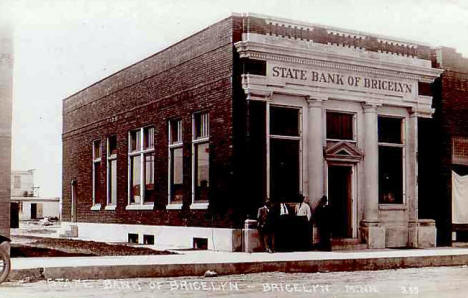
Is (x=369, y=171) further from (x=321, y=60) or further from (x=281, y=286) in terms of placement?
(x=281, y=286)

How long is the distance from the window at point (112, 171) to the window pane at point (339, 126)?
960cm

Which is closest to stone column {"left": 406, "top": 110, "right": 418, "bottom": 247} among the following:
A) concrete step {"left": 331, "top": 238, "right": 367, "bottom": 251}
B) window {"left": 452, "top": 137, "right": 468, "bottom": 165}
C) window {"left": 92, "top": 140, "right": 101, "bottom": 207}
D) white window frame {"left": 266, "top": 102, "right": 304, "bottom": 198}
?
window {"left": 452, "top": 137, "right": 468, "bottom": 165}

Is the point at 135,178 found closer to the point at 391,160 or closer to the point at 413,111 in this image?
the point at 391,160

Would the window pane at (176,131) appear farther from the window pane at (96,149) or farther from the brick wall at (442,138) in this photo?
the brick wall at (442,138)

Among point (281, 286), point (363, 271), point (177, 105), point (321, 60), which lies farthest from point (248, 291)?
point (177, 105)

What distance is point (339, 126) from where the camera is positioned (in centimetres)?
2183

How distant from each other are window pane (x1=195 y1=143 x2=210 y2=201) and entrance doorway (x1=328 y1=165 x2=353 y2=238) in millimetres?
3632

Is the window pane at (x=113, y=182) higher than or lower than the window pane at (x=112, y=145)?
lower

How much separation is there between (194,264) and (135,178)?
1160 cm

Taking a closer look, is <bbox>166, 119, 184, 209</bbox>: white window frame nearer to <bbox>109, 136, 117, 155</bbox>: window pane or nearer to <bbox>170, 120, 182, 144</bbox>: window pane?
<bbox>170, 120, 182, 144</bbox>: window pane

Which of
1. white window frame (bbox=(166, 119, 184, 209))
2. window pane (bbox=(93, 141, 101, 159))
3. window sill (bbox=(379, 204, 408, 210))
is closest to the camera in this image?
window sill (bbox=(379, 204, 408, 210))

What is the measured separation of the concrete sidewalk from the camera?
1367 cm

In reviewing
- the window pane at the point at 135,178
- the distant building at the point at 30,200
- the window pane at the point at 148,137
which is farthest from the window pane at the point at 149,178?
the distant building at the point at 30,200

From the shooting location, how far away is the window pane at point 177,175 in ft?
75.3
